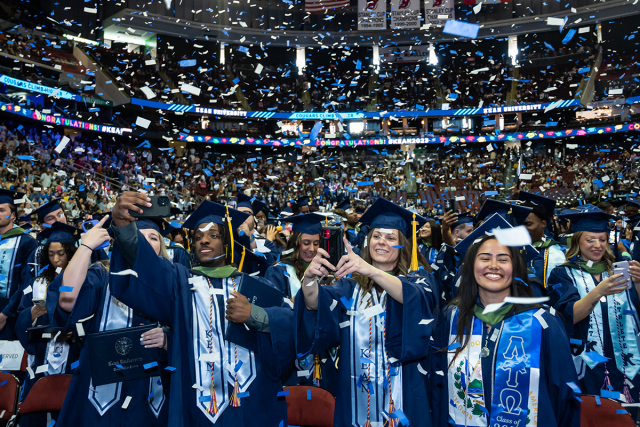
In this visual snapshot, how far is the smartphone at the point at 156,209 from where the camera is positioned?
2756 millimetres

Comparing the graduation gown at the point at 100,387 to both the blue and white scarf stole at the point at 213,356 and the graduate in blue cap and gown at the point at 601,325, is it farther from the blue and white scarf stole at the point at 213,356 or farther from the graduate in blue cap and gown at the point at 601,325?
the graduate in blue cap and gown at the point at 601,325

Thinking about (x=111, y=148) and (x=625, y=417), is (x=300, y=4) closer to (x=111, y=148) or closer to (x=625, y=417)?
(x=111, y=148)

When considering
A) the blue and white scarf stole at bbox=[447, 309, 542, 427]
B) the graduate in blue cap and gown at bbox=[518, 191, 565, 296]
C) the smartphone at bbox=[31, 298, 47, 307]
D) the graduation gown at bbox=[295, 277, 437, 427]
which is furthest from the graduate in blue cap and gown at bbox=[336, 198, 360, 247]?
the blue and white scarf stole at bbox=[447, 309, 542, 427]

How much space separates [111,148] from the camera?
89.4ft

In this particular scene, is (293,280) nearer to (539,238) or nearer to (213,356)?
(213,356)

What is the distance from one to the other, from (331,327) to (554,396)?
1143 millimetres

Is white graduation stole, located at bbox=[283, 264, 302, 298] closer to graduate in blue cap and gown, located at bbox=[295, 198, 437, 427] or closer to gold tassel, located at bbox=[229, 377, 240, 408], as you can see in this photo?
graduate in blue cap and gown, located at bbox=[295, 198, 437, 427]

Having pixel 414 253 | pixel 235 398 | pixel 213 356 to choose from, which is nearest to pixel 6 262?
pixel 213 356

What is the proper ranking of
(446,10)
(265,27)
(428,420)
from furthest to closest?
(265,27) < (446,10) < (428,420)

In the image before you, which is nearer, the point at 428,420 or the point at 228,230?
the point at 428,420

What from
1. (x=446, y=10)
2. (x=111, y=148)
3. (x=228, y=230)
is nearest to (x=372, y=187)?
(x=446, y=10)

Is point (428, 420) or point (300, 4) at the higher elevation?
point (300, 4)

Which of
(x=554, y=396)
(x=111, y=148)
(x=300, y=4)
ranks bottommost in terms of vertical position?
(x=554, y=396)

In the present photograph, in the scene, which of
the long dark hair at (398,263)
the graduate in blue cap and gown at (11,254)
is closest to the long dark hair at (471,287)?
the long dark hair at (398,263)
